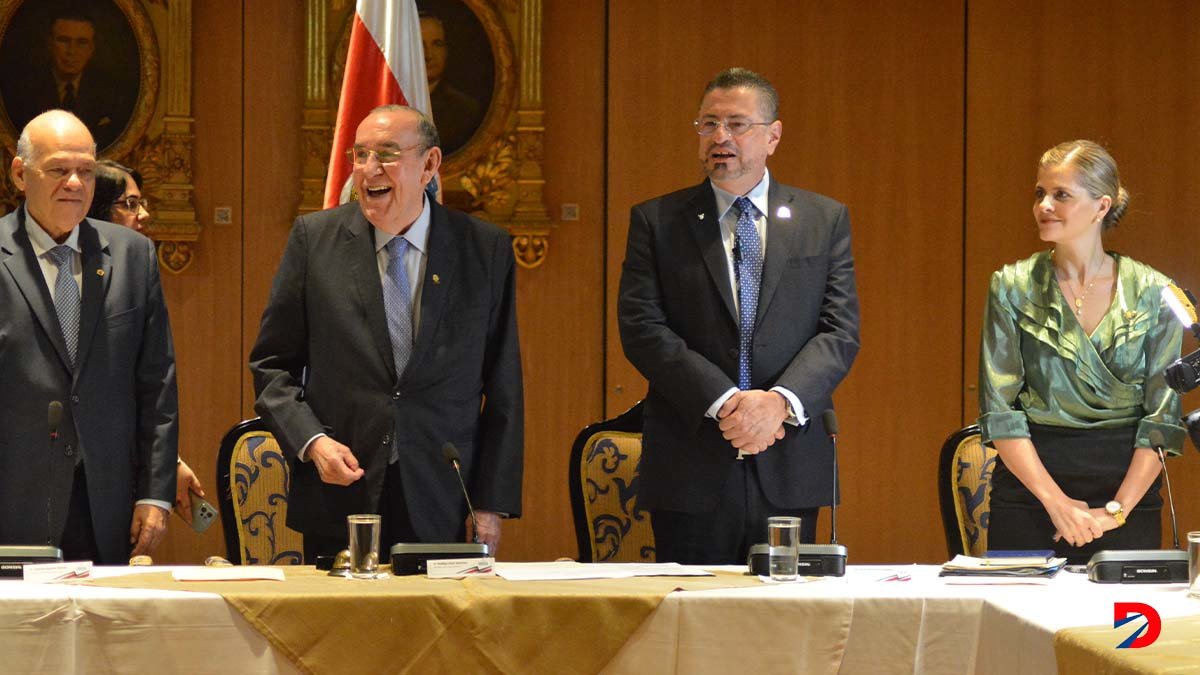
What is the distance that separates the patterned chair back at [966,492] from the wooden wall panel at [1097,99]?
2.62 metres

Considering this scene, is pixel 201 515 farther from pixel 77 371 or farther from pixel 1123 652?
pixel 1123 652

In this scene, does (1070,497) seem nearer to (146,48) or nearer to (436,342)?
(436,342)

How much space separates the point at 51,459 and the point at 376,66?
192 cm

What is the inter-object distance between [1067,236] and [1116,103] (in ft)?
10.2

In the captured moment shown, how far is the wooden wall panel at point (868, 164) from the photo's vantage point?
628 cm

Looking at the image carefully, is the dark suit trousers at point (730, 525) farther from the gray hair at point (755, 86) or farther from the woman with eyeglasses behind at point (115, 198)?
the woman with eyeglasses behind at point (115, 198)

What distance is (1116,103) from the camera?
6332 millimetres

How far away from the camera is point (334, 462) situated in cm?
313

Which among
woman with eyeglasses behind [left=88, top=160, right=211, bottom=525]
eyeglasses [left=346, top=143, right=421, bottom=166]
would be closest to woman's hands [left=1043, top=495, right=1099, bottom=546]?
eyeglasses [left=346, top=143, right=421, bottom=166]

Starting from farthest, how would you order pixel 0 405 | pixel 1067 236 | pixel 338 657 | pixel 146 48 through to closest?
pixel 146 48
pixel 1067 236
pixel 0 405
pixel 338 657

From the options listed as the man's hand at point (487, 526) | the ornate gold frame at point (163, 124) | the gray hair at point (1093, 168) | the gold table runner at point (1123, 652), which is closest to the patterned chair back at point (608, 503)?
the man's hand at point (487, 526)

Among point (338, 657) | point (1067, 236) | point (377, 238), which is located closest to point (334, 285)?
point (377, 238)

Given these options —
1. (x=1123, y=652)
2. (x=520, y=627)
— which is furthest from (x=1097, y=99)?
(x=1123, y=652)

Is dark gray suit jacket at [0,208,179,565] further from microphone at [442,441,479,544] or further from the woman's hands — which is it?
the woman's hands
